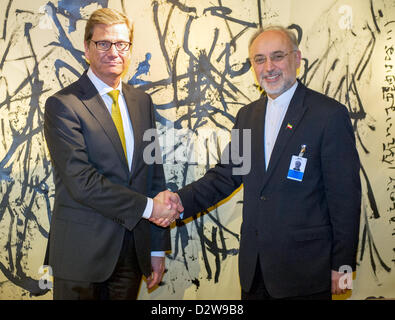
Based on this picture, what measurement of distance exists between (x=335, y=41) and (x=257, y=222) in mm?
1808

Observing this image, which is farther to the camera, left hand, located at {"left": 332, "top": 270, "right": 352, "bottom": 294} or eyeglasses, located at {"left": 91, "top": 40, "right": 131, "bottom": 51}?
eyeglasses, located at {"left": 91, "top": 40, "right": 131, "bottom": 51}

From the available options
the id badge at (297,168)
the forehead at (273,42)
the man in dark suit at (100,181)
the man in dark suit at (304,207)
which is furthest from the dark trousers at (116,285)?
the forehead at (273,42)

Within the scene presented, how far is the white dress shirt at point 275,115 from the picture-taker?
2.09 m

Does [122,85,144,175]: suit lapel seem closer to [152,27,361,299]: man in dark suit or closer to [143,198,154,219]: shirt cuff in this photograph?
[143,198,154,219]: shirt cuff

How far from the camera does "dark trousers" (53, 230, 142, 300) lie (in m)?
1.94

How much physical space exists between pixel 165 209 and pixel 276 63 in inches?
41.7

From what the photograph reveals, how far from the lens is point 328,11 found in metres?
2.98

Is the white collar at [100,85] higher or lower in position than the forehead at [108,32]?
lower

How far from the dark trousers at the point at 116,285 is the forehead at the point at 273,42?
1.30m

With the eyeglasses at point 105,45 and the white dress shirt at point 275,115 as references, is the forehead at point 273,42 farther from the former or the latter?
the eyeglasses at point 105,45

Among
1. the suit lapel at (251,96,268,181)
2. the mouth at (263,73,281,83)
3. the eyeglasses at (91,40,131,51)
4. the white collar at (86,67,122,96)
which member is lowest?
the suit lapel at (251,96,268,181)

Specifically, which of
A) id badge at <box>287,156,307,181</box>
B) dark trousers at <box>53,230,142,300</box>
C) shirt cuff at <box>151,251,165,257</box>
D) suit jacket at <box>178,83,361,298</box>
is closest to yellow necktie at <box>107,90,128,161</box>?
dark trousers at <box>53,230,142,300</box>

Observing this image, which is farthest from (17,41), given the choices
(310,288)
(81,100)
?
(310,288)
